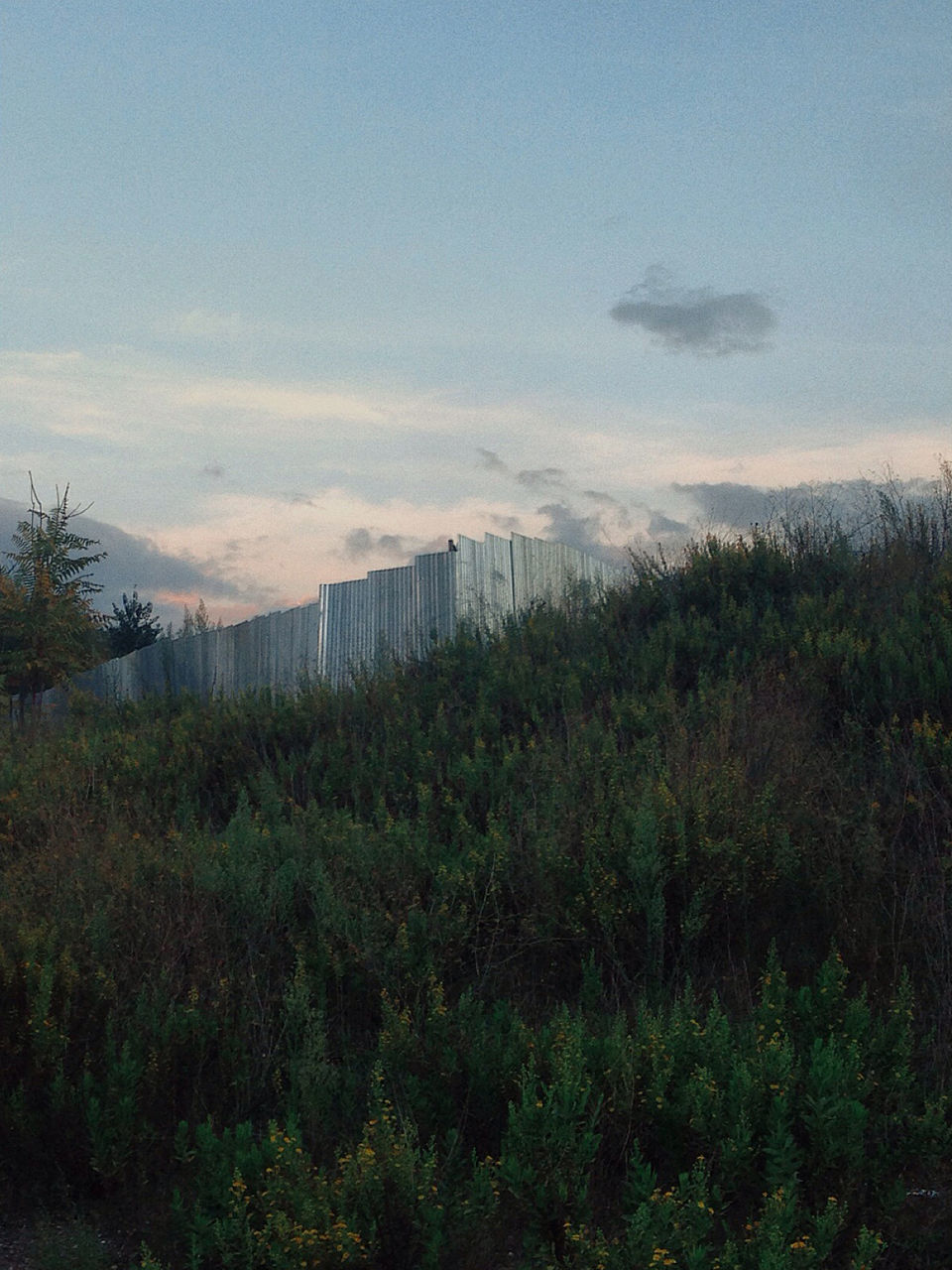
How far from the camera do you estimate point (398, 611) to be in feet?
47.5

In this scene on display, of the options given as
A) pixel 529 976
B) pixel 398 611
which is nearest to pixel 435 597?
pixel 398 611

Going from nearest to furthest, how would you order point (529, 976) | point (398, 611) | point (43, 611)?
point (529, 976) < point (398, 611) < point (43, 611)

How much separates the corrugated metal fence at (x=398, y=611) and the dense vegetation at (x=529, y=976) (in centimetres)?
320

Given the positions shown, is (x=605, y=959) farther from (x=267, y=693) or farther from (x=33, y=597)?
(x=33, y=597)

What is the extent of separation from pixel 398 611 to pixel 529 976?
866 centimetres

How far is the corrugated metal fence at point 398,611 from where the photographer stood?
45.1ft

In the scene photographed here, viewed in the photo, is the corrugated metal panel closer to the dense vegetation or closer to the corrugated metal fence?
the corrugated metal fence

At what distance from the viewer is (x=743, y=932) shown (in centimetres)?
643

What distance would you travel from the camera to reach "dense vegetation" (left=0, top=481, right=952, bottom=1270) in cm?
393

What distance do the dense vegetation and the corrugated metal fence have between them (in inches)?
126

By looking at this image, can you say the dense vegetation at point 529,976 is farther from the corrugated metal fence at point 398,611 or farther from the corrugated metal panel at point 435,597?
the corrugated metal fence at point 398,611

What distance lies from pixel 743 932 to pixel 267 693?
722 centimetres

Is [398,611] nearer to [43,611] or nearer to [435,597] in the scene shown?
[435,597]

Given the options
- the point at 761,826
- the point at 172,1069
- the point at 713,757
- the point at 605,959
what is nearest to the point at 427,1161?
the point at 172,1069
